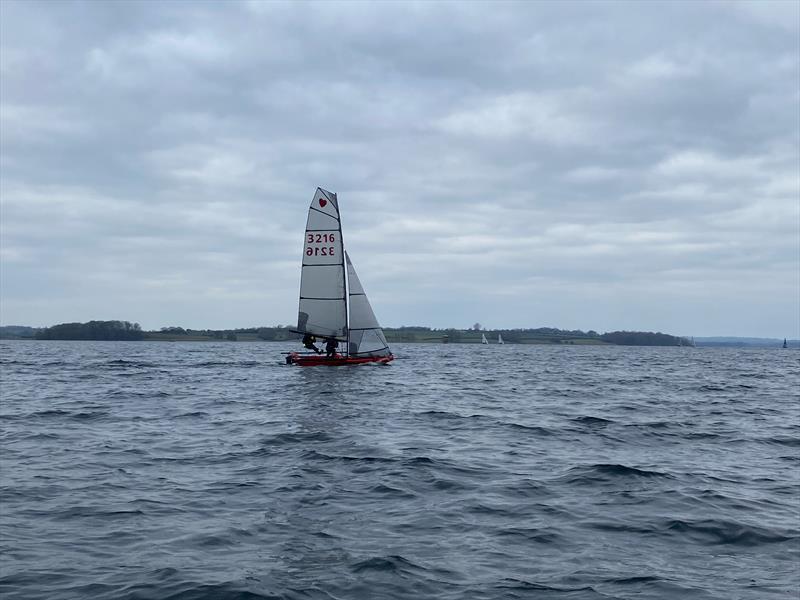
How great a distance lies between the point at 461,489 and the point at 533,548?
11.4 feet

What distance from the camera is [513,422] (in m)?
22.9

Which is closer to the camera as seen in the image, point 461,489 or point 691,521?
point 691,521

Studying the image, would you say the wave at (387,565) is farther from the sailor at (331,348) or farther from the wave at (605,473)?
the sailor at (331,348)

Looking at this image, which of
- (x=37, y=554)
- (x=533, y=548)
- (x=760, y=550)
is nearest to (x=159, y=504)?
(x=37, y=554)

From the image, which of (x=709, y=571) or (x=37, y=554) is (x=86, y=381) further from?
(x=709, y=571)

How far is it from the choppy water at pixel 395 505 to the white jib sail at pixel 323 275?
27.4 meters

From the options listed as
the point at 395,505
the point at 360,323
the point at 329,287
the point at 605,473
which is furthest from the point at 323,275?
the point at 395,505

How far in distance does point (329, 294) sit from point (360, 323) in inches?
135

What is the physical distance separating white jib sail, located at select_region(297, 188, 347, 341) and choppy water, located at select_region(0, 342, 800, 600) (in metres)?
27.4

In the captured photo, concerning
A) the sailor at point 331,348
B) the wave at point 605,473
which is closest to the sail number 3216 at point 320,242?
the sailor at point 331,348

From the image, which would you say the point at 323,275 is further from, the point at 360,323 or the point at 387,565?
the point at 387,565

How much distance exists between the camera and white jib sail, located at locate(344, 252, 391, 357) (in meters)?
52.8

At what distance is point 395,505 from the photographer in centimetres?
1162

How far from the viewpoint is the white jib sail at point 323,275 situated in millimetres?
51344
